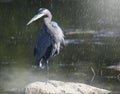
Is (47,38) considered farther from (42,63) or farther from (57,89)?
(57,89)

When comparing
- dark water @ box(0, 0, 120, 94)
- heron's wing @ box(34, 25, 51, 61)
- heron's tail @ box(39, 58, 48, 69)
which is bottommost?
dark water @ box(0, 0, 120, 94)

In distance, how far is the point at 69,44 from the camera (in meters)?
21.0

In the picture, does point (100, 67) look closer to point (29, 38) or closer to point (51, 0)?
point (29, 38)

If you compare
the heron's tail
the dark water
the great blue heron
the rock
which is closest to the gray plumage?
the great blue heron

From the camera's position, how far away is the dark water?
1609cm

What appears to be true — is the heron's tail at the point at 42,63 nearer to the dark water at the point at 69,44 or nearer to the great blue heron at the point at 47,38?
the great blue heron at the point at 47,38

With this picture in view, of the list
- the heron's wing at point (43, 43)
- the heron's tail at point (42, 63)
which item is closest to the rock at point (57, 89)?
the heron's tail at point (42, 63)

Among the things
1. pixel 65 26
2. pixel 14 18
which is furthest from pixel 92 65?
pixel 14 18

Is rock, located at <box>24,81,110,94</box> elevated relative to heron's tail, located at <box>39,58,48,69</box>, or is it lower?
lower

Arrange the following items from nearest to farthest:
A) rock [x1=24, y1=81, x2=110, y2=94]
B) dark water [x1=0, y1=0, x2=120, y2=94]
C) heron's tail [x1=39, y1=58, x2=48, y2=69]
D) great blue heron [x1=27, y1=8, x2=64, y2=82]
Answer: rock [x1=24, y1=81, x2=110, y2=94] → great blue heron [x1=27, y1=8, x2=64, y2=82] → heron's tail [x1=39, y1=58, x2=48, y2=69] → dark water [x1=0, y1=0, x2=120, y2=94]

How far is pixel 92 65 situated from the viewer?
17.8m

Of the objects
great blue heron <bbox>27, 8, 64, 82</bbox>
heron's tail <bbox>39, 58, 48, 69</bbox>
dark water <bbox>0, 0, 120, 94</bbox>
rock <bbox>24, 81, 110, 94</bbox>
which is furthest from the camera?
dark water <bbox>0, 0, 120, 94</bbox>

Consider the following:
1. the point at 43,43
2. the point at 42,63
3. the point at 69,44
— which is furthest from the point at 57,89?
the point at 69,44

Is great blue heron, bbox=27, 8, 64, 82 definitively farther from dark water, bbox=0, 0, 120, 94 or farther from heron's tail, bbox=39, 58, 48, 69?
dark water, bbox=0, 0, 120, 94
